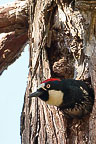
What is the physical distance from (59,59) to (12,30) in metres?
0.96

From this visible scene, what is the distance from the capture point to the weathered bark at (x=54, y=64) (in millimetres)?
3121

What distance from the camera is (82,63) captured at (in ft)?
10.6

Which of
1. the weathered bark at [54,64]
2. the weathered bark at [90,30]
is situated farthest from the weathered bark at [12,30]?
the weathered bark at [90,30]

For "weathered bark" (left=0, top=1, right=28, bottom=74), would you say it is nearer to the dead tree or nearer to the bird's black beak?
the dead tree

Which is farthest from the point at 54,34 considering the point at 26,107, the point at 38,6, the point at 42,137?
the point at 42,137

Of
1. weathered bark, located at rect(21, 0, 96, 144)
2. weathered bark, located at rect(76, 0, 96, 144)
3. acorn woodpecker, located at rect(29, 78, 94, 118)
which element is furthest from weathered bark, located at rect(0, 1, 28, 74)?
acorn woodpecker, located at rect(29, 78, 94, 118)

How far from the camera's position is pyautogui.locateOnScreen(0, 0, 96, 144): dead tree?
10.2 ft

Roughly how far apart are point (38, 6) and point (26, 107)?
94 cm

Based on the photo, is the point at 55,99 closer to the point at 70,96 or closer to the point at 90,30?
the point at 70,96

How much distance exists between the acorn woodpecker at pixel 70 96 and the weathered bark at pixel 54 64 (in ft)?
0.24

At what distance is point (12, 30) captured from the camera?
424 cm

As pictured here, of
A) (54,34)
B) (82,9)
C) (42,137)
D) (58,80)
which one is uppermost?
(82,9)

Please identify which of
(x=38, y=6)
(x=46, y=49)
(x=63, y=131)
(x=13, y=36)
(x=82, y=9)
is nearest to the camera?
(x=63, y=131)

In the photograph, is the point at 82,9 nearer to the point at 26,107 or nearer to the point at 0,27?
the point at 26,107
